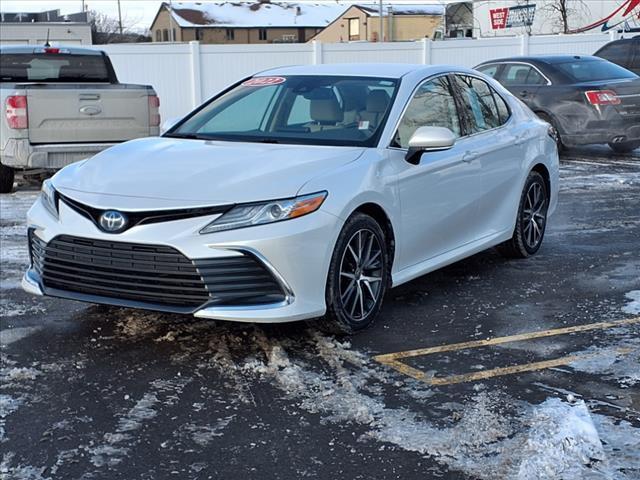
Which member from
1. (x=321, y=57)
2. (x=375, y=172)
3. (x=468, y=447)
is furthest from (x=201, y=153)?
(x=321, y=57)

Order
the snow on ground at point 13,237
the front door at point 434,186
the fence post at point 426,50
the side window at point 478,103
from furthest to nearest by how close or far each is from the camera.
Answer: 1. the fence post at point 426,50
2. the snow on ground at point 13,237
3. the side window at point 478,103
4. the front door at point 434,186

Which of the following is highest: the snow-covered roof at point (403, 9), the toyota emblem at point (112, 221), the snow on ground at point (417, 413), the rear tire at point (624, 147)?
the snow-covered roof at point (403, 9)

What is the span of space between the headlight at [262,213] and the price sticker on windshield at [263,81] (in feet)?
6.05

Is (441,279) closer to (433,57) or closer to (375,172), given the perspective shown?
(375,172)

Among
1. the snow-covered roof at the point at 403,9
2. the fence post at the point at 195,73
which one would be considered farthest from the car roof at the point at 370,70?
the snow-covered roof at the point at 403,9

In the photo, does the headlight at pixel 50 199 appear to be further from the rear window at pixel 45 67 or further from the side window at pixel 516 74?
the side window at pixel 516 74

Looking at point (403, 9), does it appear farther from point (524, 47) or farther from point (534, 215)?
point (534, 215)

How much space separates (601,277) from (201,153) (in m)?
3.20

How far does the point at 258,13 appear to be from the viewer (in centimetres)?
7838

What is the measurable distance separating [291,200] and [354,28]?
229 ft

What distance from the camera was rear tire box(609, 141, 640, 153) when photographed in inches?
549

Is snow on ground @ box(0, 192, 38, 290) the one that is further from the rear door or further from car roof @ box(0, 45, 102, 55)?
the rear door

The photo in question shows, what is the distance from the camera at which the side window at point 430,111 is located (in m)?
5.64

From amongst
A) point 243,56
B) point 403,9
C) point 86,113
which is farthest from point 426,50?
point 403,9
